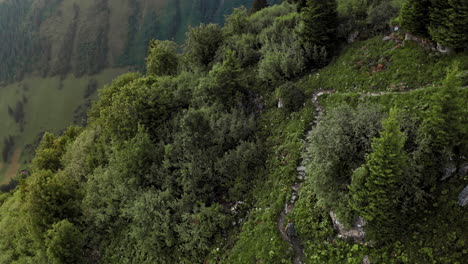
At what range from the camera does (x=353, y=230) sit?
21.9 meters

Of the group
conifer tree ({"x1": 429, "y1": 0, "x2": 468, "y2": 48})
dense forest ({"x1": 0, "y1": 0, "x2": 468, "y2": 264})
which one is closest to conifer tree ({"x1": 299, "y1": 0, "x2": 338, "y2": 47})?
dense forest ({"x1": 0, "y1": 0, "x2": 468, "y2": 264})

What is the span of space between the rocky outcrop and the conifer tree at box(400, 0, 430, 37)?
2034 centimetres

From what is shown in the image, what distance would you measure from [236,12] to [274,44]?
615 inches

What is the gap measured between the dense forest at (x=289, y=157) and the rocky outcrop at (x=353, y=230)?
88mm

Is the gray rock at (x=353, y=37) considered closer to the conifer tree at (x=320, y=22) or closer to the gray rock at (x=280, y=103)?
the conifer tree at (x=320, y=22)

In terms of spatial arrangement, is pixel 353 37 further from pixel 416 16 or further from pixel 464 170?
pixel 464 170

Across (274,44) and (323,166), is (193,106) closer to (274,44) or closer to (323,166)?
(274,44)

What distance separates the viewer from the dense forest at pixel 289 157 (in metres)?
19.6

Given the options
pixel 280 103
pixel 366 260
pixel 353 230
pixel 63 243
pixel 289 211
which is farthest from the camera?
pixel 280 103

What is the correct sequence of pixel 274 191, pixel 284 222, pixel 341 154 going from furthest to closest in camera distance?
pixel 274 191 < pixel 284 222 < pixel 341 154

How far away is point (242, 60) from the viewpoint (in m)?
48.4

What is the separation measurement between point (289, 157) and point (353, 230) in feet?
34.0

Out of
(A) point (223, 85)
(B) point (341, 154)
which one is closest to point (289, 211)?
(B) point (341, 154)

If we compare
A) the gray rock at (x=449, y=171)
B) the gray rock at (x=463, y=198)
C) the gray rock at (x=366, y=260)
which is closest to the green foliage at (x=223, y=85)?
the gray rock at (x=366, y=260)
